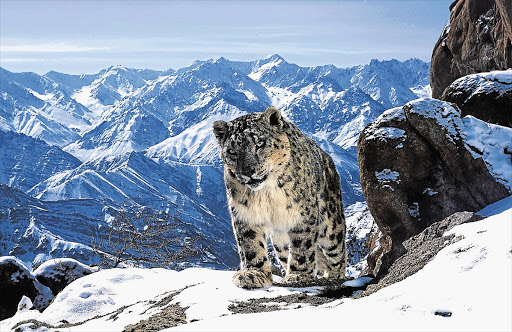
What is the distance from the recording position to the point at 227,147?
26.9ft

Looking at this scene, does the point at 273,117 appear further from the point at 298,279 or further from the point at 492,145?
the point at 492,145

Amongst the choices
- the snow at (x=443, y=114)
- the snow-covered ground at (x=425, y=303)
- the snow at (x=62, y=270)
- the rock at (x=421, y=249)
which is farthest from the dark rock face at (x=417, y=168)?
the snow at (x=62, y=270)

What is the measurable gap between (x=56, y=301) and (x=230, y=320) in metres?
6.56

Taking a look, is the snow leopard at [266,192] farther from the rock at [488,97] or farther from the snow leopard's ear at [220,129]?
the rock at [488,97]

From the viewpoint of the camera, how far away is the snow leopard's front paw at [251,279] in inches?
302

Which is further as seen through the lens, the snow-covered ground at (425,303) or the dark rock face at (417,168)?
the dark rock face at (417,168)

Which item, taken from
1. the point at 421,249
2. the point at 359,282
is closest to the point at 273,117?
the point at 359,282

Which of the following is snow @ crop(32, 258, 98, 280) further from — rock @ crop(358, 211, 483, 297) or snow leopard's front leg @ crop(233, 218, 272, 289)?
rock @ crop(358, 211, 483, 297)

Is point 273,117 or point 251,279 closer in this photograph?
point 251,279

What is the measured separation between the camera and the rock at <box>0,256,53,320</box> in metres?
12.8

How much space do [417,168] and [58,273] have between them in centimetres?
1043

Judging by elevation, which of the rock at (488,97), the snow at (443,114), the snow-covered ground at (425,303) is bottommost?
the snow-covered ground at (425,303)

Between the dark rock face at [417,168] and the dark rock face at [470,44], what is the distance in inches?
478

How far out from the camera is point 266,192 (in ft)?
26.8
